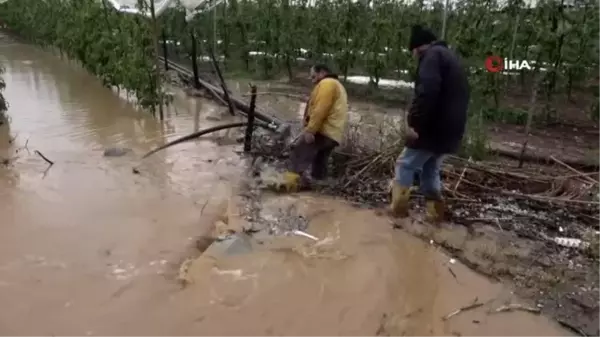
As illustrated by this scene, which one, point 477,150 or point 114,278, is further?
point 477,150

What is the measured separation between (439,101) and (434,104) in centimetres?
9

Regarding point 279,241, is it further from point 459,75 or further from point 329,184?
point 459,75

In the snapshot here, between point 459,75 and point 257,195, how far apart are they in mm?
2407

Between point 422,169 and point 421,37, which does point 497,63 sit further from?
point 421,37

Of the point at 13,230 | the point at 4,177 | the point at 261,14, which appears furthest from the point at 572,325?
the point at 261,14

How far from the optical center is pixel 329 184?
21.2ft

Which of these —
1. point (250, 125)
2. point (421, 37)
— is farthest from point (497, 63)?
point (421, 37)

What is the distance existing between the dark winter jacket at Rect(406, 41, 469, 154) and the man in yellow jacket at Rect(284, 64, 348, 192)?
131cm

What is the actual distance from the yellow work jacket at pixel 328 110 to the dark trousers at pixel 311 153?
0.28 ft

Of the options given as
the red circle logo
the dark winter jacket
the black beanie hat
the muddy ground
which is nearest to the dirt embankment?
the muddy ground

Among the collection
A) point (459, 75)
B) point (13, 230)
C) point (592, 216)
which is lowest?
point (13, 230)

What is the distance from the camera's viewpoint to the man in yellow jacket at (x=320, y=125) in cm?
621

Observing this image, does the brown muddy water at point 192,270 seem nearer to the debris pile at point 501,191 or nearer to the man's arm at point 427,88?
the debris pile at point 501,191

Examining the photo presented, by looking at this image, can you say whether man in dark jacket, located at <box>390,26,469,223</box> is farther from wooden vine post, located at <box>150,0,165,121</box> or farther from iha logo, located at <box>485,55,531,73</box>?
iha logo, located at <box>485,55,531,73</box>
